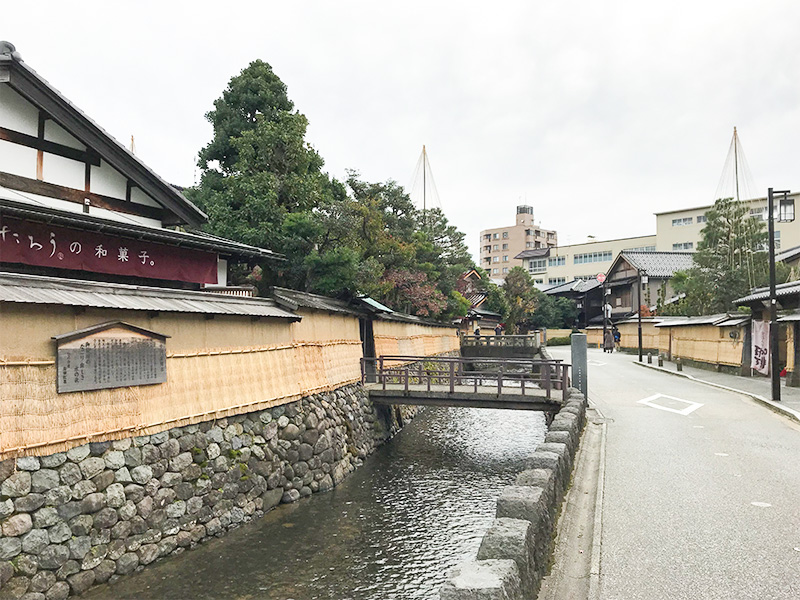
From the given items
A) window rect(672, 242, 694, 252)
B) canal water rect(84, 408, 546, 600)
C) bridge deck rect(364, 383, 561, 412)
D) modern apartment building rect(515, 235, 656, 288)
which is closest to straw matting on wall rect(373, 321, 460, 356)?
bridge deck rect(364, 383, 561, 412)

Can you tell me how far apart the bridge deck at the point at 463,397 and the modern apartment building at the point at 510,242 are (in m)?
88.1

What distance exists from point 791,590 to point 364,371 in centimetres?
1640

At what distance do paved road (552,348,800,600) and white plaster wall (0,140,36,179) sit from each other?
1385 centimetres

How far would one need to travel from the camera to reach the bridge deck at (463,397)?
19.3 metres

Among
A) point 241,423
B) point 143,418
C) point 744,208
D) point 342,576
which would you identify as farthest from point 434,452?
point 744,208

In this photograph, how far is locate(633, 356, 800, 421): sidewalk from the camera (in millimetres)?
19047

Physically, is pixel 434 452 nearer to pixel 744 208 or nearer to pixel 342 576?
pixel 342 576

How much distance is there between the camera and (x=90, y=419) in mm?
10328

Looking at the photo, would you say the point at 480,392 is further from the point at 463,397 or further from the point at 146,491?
the point at 146,491

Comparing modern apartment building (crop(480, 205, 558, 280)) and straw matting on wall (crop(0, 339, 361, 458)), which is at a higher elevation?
modern apartment building (crop(480, 205, 558, 280))

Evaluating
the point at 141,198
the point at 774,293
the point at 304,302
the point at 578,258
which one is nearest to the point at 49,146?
the point at 141,198

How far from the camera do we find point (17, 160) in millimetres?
13344

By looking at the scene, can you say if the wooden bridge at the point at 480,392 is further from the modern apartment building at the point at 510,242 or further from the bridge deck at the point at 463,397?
the modern apartment building at the point at 510,242

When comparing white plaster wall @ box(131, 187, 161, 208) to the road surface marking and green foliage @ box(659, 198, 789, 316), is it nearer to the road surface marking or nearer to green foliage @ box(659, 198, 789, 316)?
the road surface marking
